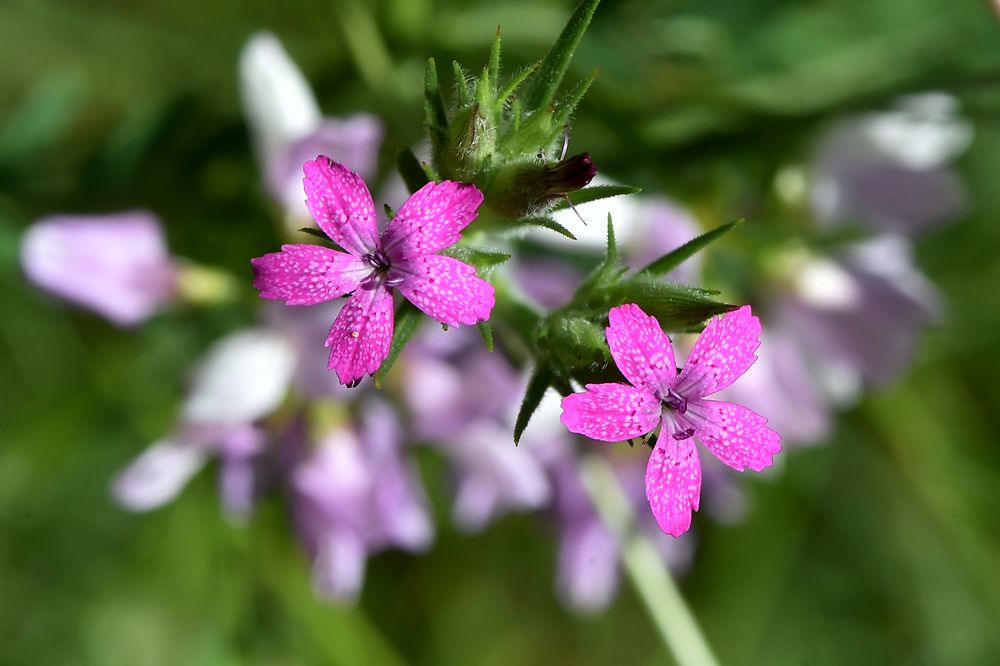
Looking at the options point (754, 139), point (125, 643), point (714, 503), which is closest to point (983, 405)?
point (714, 503)

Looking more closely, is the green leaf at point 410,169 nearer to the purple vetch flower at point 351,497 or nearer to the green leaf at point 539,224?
the green leaf at point 539,224

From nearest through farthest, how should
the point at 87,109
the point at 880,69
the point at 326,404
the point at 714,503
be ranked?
the point at 326,404 < the point at 714,503 < the point at 880,69 < the point at 87,109

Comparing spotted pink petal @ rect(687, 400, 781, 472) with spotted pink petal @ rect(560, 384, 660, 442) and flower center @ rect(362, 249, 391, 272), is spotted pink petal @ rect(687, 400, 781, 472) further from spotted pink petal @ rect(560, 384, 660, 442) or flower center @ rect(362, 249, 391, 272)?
flower center @ rect(362, 249, 391, 272)

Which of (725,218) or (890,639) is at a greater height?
(725,218)

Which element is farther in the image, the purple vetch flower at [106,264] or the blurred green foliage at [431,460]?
the blurred green foliage at [431,460]

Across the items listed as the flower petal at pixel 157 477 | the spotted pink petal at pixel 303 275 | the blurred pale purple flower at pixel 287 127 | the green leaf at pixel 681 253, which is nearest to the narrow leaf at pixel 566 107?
the green leaf at pixel 681 253

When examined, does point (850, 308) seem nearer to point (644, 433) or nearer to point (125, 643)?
point (644, 433)
